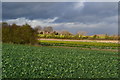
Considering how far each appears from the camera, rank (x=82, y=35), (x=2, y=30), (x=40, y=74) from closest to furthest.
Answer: (x=40, y=74) → (x=2, y=30) → (x=82, y=35)

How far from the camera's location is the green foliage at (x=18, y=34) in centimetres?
3450

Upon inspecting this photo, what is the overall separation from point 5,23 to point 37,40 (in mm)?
6530

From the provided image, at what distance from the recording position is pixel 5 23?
35.8 meters

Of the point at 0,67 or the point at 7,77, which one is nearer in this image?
the point at 7,77

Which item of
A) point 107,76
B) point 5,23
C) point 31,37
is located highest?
point 5,23

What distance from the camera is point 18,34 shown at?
35.2m

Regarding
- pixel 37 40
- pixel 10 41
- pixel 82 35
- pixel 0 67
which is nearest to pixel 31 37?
pixel 37 40

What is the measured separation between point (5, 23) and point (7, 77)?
28476mm

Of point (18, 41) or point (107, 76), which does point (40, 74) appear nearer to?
point (107, 76)

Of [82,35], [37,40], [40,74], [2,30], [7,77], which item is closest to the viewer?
[7,77]

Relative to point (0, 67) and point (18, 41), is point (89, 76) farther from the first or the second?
point (18, 41)

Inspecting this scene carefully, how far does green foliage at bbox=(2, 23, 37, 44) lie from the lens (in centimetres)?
3450

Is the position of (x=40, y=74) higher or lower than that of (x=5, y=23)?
lower

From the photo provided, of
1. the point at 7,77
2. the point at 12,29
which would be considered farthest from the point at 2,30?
the point at 7,77
